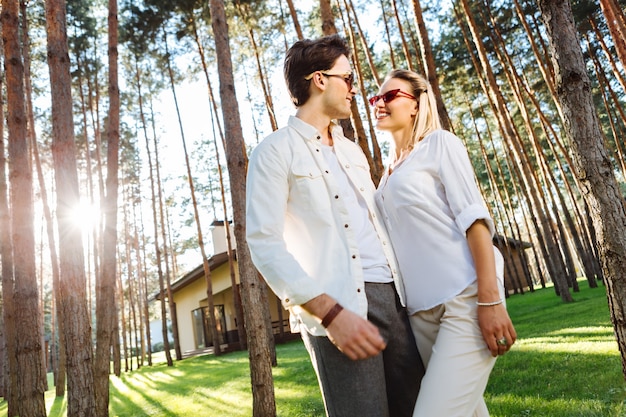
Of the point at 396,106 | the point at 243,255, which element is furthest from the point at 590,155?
the point at 243,255

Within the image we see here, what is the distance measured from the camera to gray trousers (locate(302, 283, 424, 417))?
1688 millimetres

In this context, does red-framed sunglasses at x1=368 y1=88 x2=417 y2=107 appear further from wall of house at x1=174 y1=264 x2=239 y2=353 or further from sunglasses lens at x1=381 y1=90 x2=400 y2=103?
wall of house at x1=174 y1=264 x2=239 y2=353

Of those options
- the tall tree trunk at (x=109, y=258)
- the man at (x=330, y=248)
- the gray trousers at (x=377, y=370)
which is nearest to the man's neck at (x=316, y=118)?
the man at (x=330, y=248)

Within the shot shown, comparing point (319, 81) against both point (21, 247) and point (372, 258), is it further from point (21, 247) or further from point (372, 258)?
point (21, 247)

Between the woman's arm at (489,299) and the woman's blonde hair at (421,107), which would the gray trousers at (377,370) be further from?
the woman's blonde hair at (421,107)

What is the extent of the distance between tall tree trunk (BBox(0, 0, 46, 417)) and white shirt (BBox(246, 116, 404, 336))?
6580 millimetres

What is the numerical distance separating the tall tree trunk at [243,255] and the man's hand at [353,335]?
453 cm

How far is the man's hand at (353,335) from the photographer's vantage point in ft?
5.15

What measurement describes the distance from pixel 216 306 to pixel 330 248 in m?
26.8

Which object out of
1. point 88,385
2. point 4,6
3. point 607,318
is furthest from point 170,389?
point 607,318

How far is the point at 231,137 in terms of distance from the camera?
6363 millimetres

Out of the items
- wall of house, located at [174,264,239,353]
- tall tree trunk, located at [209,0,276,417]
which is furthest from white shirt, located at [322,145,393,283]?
wall of house, located at [174,264,239,353]

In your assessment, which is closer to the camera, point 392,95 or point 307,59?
point 307,59

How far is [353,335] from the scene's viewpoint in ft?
5.18
